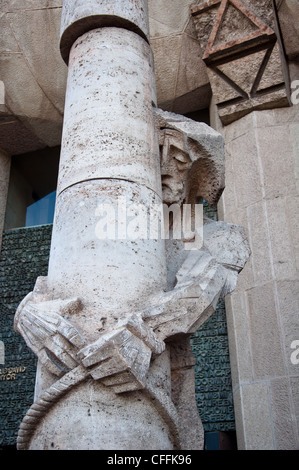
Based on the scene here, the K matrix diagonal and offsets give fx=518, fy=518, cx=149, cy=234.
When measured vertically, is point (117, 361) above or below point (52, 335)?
below

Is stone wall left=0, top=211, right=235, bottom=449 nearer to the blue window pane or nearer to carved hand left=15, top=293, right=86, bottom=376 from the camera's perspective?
the blue window pane

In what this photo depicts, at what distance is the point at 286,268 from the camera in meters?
4.91

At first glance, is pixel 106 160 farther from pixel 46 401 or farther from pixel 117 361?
pixel 46 401

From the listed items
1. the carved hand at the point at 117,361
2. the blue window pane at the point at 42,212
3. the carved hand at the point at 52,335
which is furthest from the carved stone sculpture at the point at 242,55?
the carved hand at the point at 117,361

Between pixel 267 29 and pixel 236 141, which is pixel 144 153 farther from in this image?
pixel 267 29

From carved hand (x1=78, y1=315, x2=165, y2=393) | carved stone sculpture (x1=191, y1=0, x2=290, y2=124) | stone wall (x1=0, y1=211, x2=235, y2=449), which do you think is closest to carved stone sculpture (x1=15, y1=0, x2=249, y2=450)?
carved hand (x1=78, y1=315, x2=165, y2=393)

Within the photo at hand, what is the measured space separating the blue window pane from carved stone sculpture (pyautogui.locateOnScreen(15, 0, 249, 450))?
447cm

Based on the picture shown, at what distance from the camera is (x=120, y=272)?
2.28 metres

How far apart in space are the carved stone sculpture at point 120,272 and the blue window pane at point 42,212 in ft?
14.7

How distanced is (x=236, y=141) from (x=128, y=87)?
3.26 metres

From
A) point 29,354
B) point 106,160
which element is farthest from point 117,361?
Answer: point 29,354

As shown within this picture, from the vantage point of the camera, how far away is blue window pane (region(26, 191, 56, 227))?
7.44m

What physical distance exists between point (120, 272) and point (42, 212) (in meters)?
5.54

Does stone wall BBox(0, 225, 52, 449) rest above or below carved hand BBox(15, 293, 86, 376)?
above
